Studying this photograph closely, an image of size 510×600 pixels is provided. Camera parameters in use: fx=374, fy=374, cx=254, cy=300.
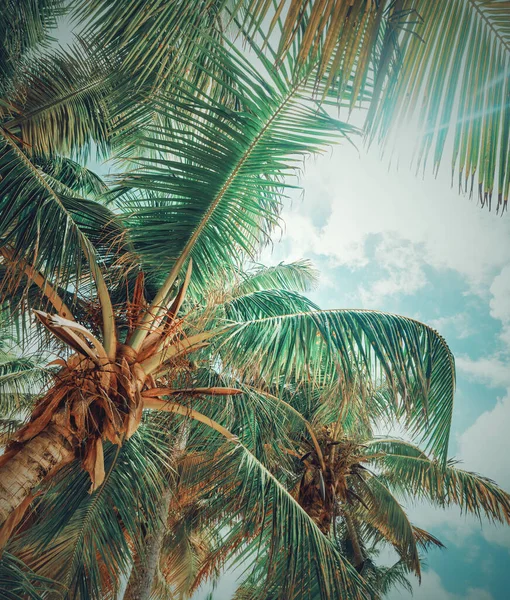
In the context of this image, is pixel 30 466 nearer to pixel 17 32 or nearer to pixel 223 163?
pixel 223 163

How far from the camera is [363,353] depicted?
3.00 m

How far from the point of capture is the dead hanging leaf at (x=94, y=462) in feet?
6.83

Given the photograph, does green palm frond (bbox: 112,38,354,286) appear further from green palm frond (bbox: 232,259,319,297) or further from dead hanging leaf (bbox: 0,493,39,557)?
green palm frond (bbox: 232,259,319,297)

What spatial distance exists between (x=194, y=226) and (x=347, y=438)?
14.9 ft

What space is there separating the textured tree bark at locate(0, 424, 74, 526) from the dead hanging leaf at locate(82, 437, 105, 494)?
108 mm

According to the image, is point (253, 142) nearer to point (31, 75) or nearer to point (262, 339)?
point (262, 339)

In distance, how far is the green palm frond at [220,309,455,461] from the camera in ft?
9.84

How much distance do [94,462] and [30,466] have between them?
0.31m

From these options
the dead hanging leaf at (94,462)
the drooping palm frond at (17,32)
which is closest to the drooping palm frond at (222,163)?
the dead hanging leaf at (94,462)

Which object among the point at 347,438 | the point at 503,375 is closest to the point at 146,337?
the point at 347,438

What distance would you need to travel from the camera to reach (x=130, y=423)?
2.17 meters

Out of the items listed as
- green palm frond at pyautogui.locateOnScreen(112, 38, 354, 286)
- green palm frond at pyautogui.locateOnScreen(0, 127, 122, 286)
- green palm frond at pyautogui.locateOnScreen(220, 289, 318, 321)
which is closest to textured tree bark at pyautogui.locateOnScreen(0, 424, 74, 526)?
green palm frond at pyautogui.locateOnScreen(0, 127, 122, 286)

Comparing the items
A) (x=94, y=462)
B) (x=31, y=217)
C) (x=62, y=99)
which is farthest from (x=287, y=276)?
(x=94, y=462)

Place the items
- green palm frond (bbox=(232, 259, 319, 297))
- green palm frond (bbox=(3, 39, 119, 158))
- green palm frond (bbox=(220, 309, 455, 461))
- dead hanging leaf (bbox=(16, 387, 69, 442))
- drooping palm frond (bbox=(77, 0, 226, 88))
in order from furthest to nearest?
green palm frond (bbox=(232, 259, 319, 297)) → green palm frond (bbox=(3, 39, 119, 158)) → green palm frond (bbox=(220, 309, 455, 461)) → drooping palm frond (bbox=(77, 0, 226, 88)) → dead hanging leaf (bbox=(16, 387, 69, 442))
